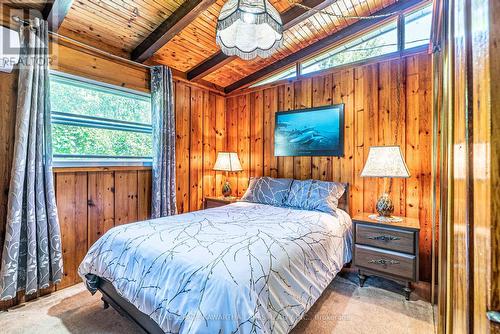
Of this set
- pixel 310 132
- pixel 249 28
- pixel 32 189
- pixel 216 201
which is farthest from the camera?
pixel 216 201

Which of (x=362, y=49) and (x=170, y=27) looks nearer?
(x=170, y=27)

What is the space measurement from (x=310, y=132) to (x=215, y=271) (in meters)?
2.47

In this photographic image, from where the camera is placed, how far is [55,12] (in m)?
2.09

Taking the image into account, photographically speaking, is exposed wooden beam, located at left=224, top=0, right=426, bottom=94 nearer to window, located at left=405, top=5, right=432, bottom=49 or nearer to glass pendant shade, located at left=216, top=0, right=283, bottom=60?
window, located at left=405, top=5, right=432, bottom=49

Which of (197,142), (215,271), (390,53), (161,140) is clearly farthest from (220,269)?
(390,53)

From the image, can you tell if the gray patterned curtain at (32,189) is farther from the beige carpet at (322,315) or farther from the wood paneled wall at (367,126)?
the wood paneled wall at (367,126)

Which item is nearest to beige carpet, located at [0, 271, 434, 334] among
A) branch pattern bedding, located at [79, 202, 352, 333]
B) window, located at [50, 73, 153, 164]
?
branch pattern bedding, located at [79, 202, 352, 333]

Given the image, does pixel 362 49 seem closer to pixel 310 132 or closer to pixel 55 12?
pixel 310 132

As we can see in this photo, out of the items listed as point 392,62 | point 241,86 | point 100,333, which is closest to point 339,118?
point 392,62

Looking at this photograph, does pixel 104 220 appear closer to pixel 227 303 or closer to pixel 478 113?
pixel 227 303

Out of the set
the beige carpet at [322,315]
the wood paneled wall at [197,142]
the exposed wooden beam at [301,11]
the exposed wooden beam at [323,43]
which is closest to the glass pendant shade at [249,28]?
the exposed wooden beam at [301,11]

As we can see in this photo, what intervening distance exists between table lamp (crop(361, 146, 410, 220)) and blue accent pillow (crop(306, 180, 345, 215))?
419mm

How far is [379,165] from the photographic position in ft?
7.81

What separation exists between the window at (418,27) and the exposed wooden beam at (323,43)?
13 centimetres
